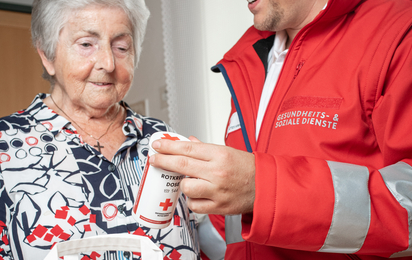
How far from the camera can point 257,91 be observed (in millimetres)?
1117

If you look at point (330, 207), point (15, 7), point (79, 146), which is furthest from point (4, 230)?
point (15, 7)

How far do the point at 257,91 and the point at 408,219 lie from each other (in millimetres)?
578

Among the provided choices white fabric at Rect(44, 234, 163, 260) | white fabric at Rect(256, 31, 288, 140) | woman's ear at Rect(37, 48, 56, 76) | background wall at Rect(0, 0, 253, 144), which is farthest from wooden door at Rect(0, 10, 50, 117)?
white fabric at Rect(44, 234, 163, 260)

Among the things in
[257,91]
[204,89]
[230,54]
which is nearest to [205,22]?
[204,89]

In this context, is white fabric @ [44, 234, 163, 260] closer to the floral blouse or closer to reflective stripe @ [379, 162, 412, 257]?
the floral blouse

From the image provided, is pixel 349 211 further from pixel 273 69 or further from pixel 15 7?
pixel 15 7

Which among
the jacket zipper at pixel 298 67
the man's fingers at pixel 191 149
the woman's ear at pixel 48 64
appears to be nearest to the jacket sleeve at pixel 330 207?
the man's fingers at pixel 191 149

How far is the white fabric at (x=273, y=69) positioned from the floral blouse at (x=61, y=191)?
0.40 meters

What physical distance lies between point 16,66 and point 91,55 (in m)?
2.17

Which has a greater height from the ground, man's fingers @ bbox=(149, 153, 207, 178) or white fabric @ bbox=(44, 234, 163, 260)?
man's fingers @ bbox=(149, 153, 207, 178)

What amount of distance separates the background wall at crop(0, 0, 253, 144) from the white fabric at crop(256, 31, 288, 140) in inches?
33.7

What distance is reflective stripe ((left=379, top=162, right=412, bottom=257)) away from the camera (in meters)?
0.69

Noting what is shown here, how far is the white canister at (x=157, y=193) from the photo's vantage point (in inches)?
27.6

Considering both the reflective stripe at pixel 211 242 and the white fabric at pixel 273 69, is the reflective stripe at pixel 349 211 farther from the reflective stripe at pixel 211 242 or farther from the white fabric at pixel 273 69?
the reflective stripe at pixel 211 242
